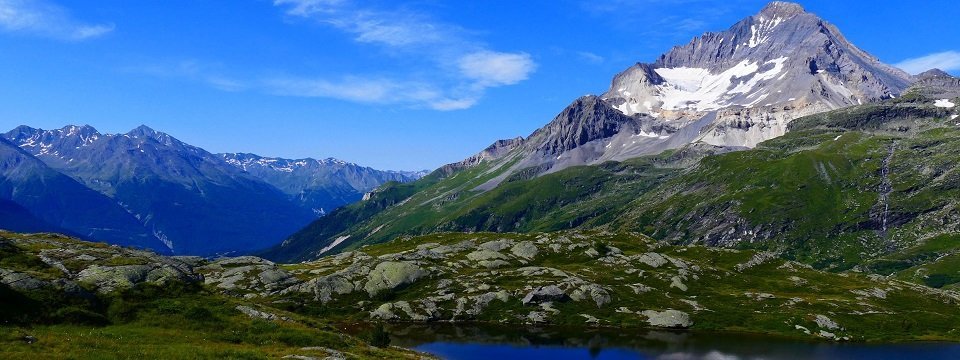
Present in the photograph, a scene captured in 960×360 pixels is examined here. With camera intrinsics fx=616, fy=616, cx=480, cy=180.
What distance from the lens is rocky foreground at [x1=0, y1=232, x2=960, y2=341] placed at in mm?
134750

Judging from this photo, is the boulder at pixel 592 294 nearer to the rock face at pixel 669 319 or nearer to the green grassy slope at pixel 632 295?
the green grassy slope at pixel 632 295

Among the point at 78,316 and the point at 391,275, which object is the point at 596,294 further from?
the point at 78,316

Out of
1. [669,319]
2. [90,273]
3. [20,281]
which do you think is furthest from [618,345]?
[20,281]

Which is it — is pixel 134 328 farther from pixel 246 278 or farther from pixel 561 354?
pixel 246 278

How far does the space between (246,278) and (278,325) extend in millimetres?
95802

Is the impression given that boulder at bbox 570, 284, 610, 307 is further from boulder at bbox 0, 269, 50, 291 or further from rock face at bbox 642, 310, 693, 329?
boulder at bbox 0, 269, 50, 291

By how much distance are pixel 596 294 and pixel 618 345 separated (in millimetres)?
31950

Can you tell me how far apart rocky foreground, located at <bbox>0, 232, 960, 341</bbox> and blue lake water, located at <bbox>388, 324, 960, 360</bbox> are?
7258 mm

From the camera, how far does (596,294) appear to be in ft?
481

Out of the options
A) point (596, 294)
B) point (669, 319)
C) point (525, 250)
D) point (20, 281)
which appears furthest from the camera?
point (525, 250)

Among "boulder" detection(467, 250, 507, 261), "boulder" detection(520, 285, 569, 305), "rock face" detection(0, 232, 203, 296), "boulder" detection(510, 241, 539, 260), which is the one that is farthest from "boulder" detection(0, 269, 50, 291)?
"boulder" detection(510, 241, 539, 260)

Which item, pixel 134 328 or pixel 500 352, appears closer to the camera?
pixel 134 328

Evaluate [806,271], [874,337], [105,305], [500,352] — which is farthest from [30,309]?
[806,271]

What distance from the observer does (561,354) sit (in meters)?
108
